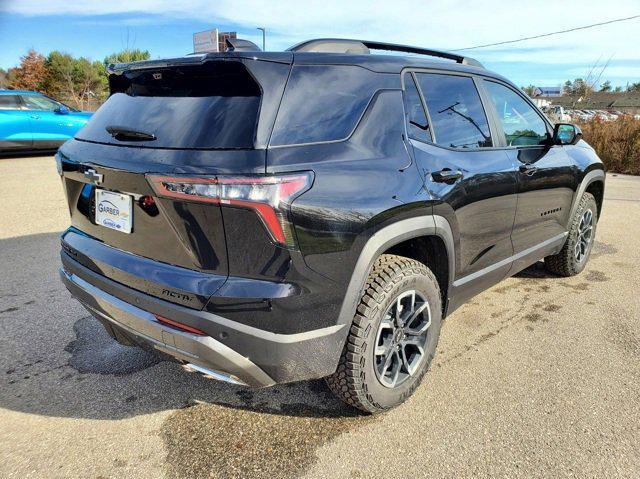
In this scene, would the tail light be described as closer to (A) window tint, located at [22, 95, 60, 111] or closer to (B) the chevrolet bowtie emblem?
(B) the chevrolet bowtie emblem

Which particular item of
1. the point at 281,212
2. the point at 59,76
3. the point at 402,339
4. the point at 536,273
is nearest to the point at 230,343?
the point at 281,212

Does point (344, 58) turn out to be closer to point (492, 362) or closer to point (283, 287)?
point (283, 287)

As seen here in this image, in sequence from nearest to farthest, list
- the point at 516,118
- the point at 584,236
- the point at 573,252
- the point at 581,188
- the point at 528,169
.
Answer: the point at 528,169, the point at 516,118, the point at 581,188, the point at 573,252, the point at 584,236

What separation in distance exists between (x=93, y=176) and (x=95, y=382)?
4.14 feet

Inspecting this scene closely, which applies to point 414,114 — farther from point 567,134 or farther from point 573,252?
point 573,252

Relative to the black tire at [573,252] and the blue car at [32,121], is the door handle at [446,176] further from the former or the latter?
the blue car at [32,121]

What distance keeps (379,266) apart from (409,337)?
50 centimetres

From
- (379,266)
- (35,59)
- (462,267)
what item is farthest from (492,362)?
(35,59)

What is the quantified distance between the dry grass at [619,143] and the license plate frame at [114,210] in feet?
46.7

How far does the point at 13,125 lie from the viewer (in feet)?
36.7

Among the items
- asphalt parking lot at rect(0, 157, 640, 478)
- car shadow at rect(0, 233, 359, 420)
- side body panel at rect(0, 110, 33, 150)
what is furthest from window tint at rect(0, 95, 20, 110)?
car shadow at rect(0, 233, 359, 420)

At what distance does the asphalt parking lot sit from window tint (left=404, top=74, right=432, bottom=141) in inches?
56.2

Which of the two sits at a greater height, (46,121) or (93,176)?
(93,176)

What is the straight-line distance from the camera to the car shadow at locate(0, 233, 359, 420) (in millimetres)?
2531
